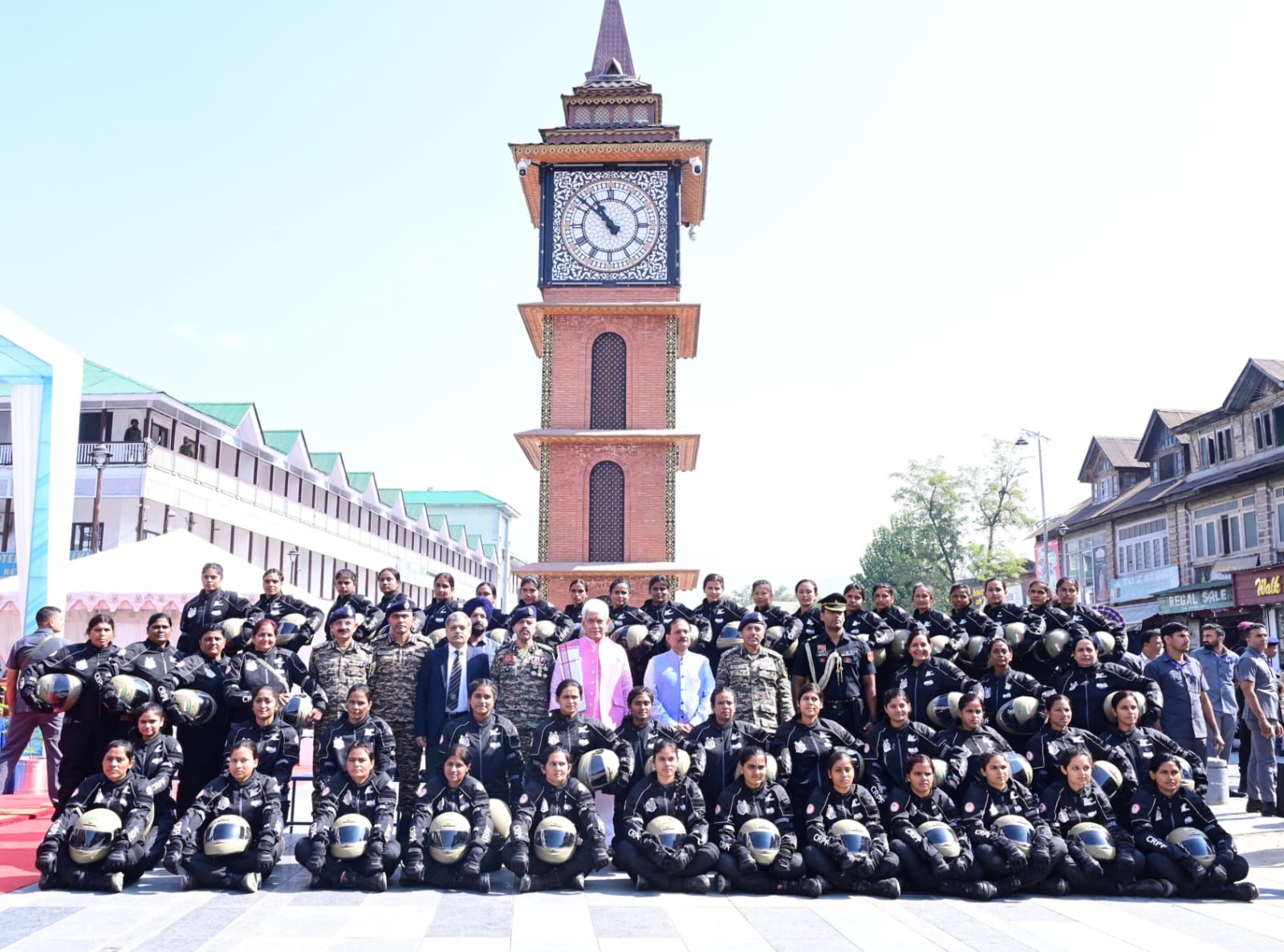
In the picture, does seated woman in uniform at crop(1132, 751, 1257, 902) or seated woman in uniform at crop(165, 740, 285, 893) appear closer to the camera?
seated woman in uniform at crop(165, 740, 285, 893)

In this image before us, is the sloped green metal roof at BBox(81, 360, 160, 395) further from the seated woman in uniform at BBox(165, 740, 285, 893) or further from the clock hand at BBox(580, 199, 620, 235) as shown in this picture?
the seated woman in uniform at BBox(165, 740, 285, 893)

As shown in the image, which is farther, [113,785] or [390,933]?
[113,785]

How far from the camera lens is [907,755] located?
344 inches

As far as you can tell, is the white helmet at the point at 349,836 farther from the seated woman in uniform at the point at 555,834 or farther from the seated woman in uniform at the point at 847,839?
the seated woman in uniform at the point at 847,839

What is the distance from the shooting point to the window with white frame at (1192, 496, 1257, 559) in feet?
95.5

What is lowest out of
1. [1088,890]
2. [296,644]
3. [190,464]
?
[1088,890]

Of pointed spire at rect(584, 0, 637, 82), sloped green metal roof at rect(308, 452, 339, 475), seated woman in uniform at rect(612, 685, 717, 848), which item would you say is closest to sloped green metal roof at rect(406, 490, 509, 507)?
sloped green metal roof at rect(308, 452, 339, 475)

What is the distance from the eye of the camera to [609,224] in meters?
26.9

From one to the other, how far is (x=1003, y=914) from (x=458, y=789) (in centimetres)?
401

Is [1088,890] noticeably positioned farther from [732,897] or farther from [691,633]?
[691,633]

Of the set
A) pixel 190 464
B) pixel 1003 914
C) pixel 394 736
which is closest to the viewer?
pixel 1003 914

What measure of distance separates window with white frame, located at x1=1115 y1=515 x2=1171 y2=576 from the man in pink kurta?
28.9 meters

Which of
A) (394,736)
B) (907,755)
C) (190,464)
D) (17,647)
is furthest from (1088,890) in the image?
(190,464)

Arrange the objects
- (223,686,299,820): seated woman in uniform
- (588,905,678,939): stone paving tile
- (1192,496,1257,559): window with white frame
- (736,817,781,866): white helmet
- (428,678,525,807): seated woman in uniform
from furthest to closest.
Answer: (1192,496,1257,559): window with white frame
(428,678,525,807): seated woman in uniform
(223,686,299,820): seated woman in uniform
(736,817,781,866): white helmet
(588,905,678,939): stone paving tile
